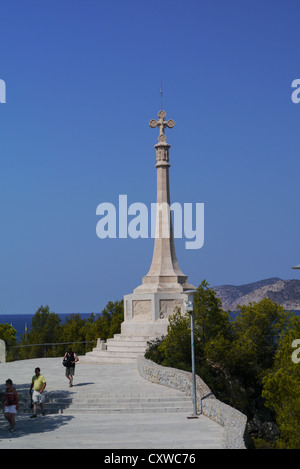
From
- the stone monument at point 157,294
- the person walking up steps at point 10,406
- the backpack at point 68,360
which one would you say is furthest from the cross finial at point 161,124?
the person walking up steps at point 10,406

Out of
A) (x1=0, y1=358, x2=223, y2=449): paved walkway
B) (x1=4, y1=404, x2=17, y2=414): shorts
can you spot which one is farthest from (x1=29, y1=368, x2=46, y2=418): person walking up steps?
(x1=4, y1=404, x2=17, y2=414): shorts

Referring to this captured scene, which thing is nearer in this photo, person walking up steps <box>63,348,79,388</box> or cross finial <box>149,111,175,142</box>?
person walking up steps <box>63,348,79,388</box>

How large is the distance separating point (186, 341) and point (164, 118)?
16.3 meters

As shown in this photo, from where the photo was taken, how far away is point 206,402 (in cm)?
1471

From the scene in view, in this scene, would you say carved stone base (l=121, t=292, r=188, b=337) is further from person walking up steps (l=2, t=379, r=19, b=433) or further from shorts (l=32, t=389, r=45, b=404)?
person walking up steps (l=2, t=379, r=19, b=433)

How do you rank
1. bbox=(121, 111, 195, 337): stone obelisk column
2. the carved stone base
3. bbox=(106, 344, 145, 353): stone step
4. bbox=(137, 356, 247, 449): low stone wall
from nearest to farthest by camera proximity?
1. bbox=(137, 356, 247, 449): low stone wall
2. bbox=(106, 344, 145, 353): stone step
3. the carved stone base
4. bbox=(121, 111, 195, 337): stone obelisk column

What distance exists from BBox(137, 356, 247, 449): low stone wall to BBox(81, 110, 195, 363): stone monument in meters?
Answer: 5.81

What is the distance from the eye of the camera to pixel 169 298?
29859mm

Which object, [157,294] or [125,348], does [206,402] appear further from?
[157,294]

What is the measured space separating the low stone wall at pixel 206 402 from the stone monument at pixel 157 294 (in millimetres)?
5814

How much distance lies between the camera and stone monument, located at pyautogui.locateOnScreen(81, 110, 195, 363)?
28.3m

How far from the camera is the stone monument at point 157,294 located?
28328 millimetres

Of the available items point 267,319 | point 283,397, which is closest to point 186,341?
point 267,319

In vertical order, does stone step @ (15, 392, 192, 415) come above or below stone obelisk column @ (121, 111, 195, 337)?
below
